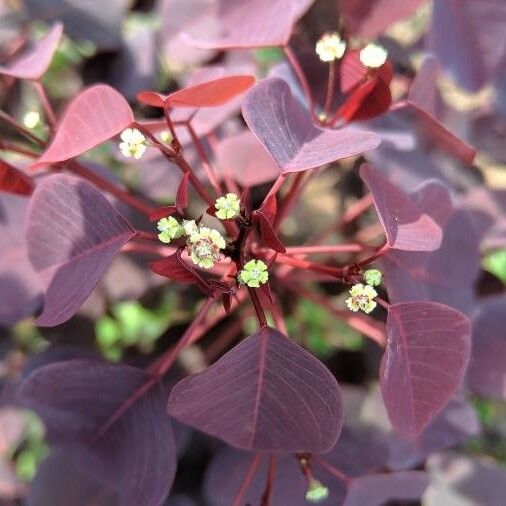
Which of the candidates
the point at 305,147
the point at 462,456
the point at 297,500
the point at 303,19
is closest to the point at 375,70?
the point at 305,147

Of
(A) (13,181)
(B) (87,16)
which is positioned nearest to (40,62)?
(A) (13,181)

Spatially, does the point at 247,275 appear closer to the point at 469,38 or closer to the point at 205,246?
the point at 205,246

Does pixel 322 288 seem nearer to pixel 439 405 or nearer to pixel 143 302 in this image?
pixel 143 302

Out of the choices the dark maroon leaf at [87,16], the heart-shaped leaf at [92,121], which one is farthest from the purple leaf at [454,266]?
the dark maroon leaf at [87,16]

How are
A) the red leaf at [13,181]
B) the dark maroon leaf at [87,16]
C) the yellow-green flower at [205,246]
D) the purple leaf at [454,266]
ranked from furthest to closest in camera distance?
the dark maroon leaf at [87,16] < the purple leaf at [454,266] < the red leaf at [13,181] < the yellow-green flower at [205,246]

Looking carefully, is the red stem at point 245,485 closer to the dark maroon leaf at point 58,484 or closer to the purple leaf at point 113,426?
the purple leaf at point 113,426
